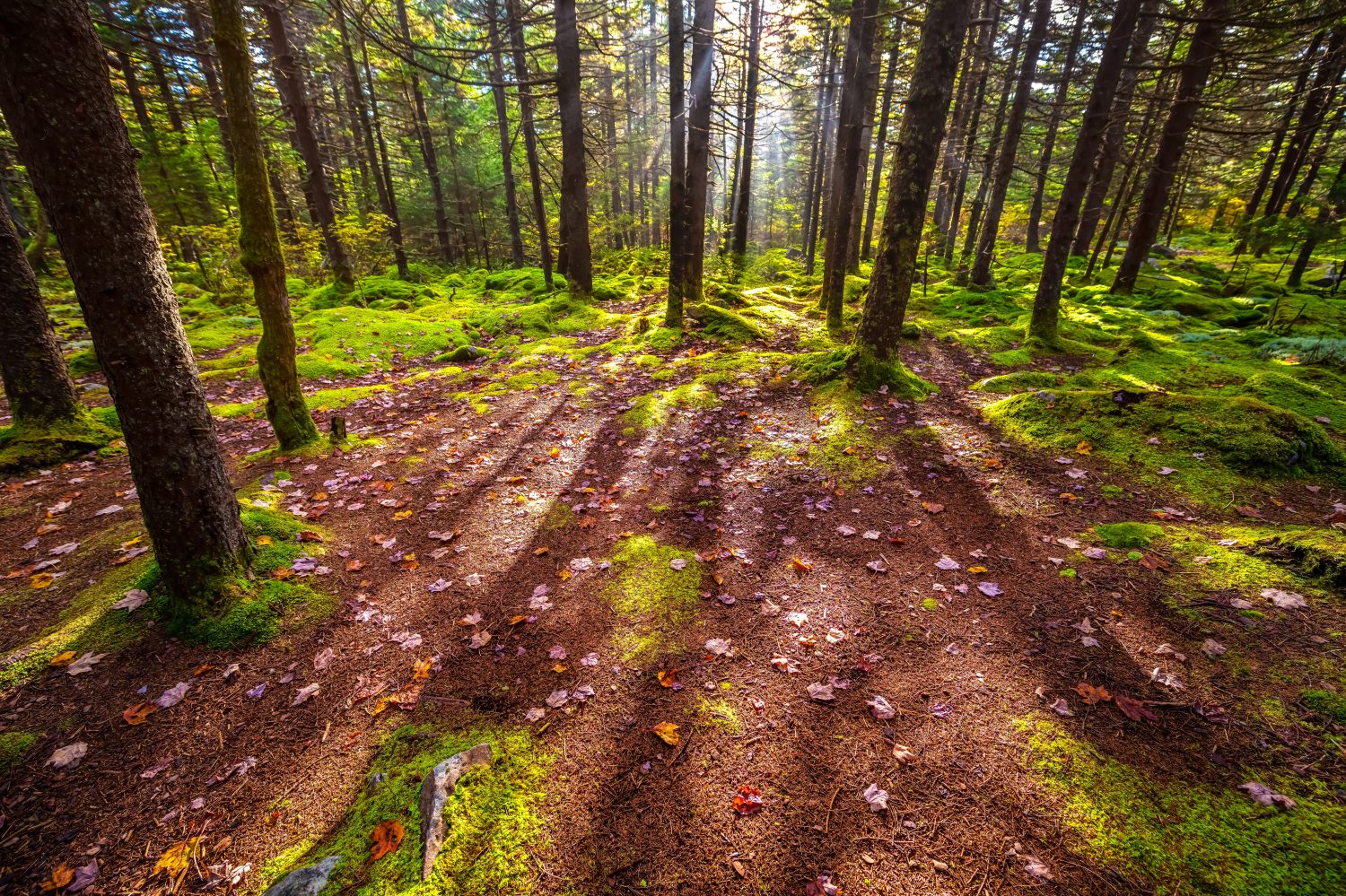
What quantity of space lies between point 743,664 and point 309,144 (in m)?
18.0

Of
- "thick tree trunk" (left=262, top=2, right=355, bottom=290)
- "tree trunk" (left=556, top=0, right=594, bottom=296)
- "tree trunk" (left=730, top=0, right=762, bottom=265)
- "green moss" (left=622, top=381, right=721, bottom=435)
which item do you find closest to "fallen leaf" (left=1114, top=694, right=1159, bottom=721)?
"green moss" (left=622, top=381, right=721, bottom=435)

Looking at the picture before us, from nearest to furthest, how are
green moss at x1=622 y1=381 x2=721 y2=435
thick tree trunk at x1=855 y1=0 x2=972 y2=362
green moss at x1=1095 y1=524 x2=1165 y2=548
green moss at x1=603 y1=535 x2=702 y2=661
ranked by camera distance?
green moss at x1=603 y1=535 x2=702 y2=661 → green moss at x1=1095 y1=524 x2=1165 y2=548 → thick tree trunk at x1=855 y1=0 x2=972 y2=362 → green moss at x1=622 y1=381 x2=721 y2=435

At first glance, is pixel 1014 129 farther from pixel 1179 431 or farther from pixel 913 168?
pixel 1179 431

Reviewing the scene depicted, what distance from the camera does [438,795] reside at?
232cm

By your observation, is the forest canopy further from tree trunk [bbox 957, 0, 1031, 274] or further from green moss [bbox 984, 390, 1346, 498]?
tree trunk [bbox 957, 0, 1031, 274]

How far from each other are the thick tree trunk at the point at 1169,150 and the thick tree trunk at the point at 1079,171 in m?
2.94

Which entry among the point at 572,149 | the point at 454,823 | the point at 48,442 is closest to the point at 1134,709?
the point at 454,823

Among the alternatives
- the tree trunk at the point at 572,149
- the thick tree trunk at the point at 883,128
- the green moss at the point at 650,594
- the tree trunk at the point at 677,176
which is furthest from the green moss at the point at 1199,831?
the tree trunk at the point at 572,149

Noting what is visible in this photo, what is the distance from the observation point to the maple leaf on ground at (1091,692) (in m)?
2.63

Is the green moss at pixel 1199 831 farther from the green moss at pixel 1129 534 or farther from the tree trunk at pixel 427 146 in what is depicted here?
the tree trunk at pixel 427 146

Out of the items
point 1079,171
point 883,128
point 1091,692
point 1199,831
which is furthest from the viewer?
point 883,128

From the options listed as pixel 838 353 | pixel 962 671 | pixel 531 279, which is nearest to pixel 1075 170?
pixel 838 353

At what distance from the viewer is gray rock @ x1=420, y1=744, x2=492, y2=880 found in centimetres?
214

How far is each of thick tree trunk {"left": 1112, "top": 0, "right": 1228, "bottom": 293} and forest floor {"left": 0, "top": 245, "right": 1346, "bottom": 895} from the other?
9.33m
